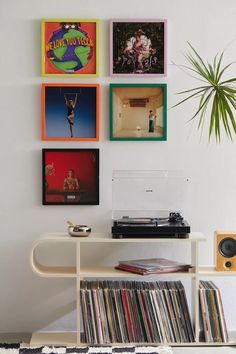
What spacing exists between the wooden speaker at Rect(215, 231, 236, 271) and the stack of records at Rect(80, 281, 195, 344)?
0.90 feet

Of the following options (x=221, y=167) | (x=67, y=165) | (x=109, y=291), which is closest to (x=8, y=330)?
(x=109, y=291)

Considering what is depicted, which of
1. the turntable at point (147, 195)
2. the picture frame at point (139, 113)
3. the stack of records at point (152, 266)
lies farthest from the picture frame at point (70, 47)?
the stack of records at point (152, 266)

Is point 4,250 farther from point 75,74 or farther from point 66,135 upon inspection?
point 75,74

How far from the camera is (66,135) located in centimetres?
380

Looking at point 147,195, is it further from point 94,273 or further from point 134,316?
point 134,316

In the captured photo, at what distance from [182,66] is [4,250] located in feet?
4.89

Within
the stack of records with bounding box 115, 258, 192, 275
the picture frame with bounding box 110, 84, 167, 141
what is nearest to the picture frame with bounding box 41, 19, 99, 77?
the picture frame with bounding box 110, 84, 167, 141

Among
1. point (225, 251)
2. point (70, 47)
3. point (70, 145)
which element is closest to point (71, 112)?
point (70, 145)

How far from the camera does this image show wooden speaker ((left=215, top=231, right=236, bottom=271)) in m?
3.58

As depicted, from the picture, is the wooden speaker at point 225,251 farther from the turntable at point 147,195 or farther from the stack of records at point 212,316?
the turntable at point 147,195

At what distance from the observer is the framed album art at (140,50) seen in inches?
149

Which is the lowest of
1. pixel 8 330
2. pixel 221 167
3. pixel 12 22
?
pixel 8 330

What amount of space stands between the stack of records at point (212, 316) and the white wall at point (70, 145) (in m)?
0.35

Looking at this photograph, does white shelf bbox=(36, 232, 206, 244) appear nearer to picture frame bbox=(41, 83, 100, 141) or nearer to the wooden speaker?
the wooden speaker
